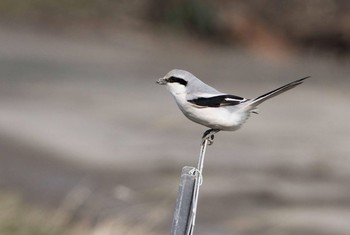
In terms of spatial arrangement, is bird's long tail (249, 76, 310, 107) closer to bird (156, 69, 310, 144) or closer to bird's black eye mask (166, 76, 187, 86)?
bird (156, 69, 310, 144)

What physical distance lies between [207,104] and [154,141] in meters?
9.91

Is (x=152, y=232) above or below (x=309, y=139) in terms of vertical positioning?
below

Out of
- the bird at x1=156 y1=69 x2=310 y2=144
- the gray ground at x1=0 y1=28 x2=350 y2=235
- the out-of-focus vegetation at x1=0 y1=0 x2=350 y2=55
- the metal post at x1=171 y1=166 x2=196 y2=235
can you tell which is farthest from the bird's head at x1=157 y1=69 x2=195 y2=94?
the out-of-focus vegetation at x1=0 y1=0 x2=350 y2=55

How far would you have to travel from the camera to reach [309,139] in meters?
14.2

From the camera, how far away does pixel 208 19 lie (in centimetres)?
2308

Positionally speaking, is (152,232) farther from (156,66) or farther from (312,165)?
(156,66)

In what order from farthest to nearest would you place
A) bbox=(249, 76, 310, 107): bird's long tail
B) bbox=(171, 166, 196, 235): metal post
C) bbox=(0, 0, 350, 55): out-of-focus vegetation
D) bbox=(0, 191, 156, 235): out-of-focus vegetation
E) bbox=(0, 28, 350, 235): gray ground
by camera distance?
1. bbox=(0, 0, 350, 55): out-of-focus vegetation
2. bbox=(0, 28, 350, 235): gray ground
3. bbox=(0, 191, 156, 235): out-of-focus vegetation
4. bbox=(171, 166, 196, 235): metal post
5. bbox=(249, 76, 310, 107): bird's long tail

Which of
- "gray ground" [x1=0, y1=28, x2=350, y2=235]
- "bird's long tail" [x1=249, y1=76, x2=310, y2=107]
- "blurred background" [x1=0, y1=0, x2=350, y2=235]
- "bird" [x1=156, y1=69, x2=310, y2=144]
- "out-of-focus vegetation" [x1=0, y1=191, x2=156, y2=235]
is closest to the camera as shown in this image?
"bird's long tail" [x1=249, y1=76, x2=310, y2=107]

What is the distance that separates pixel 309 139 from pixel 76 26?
363 inches

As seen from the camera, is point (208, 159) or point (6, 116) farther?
point (6, 116)

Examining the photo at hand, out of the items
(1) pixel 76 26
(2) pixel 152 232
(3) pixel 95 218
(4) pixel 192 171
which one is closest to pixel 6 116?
(3) pixel 95 218

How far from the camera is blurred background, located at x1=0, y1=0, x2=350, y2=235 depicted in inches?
394

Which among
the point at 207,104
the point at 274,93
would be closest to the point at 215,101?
the point at 207,104

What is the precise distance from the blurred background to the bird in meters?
3.86
